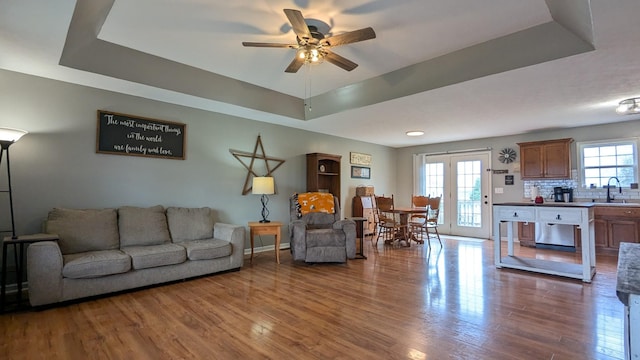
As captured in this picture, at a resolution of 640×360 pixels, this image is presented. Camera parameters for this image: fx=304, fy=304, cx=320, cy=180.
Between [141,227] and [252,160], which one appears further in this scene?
[252,160]

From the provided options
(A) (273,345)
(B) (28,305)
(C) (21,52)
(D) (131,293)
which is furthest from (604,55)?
(B) (28,305)

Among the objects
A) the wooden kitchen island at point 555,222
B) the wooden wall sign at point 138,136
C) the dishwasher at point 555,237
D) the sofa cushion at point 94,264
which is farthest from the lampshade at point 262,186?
the dishwasher at point 555,237

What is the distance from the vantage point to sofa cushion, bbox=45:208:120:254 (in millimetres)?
3215

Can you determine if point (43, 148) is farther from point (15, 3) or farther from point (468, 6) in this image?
point (468, 6)

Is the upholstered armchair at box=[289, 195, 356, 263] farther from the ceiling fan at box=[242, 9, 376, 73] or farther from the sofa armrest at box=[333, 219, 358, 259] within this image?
the ceiling fan at box=[242, 9, 376, 73]

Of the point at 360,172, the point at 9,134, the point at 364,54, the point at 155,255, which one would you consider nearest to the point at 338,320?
the point at 155,255

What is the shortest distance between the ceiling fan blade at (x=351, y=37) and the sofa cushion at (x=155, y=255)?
9.25ft

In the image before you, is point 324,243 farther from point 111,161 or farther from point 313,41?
point 111,161

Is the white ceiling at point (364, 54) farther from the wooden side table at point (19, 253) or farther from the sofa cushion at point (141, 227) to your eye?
the wooden side table at point (19, 253)

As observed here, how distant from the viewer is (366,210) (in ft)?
23.4

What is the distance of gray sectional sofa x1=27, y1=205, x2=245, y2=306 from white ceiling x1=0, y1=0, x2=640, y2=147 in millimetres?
1619

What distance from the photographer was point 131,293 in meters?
3.25

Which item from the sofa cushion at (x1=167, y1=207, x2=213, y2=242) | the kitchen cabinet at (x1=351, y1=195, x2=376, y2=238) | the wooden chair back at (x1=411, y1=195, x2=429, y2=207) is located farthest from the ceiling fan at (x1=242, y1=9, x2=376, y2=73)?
the kitchen cabinet at (x1=351, y1=195, x2=376, y2=238)

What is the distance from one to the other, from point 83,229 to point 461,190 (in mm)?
7315
